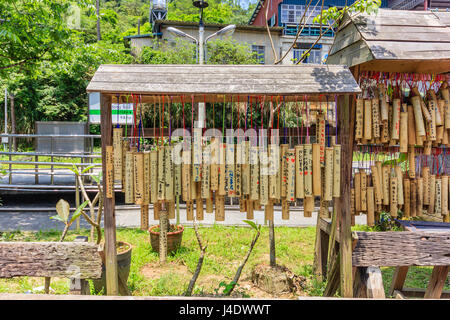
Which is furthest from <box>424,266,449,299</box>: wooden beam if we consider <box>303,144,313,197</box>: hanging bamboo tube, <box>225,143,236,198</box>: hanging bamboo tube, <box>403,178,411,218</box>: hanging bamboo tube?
<box>225,143,236,198</box>: hanging bamboo tube

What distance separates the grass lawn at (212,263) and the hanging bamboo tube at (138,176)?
1.65 metres

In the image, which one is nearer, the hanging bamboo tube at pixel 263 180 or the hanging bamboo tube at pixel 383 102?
the hanging bamboo tube at pixel 263 180

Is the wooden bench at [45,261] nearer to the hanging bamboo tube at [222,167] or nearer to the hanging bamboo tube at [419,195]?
the hanging bamboo tube at [222,167]

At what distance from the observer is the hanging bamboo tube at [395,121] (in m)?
3.05

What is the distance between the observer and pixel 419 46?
3027 mm

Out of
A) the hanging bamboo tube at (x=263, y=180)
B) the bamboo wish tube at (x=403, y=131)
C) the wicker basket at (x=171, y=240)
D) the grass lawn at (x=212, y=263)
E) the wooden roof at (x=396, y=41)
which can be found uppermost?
the wooden roof at (x=396, y=41)

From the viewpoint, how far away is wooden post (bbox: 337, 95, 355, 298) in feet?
9.30

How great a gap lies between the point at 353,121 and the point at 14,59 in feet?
21.0

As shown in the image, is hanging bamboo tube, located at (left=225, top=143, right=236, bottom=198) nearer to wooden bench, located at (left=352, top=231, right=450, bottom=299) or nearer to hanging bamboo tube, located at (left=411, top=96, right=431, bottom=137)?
wooden bench, located at (left=352, top=231, right=450, bottom=299)

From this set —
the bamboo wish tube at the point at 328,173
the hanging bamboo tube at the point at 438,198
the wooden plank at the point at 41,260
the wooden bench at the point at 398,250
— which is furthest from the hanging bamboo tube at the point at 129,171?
the hanging bamboo tube at the point at 438,198

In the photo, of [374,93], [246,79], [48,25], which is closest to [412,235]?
[374,93]

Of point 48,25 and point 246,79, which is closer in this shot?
point 246,79

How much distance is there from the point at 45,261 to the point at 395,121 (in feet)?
9.96
